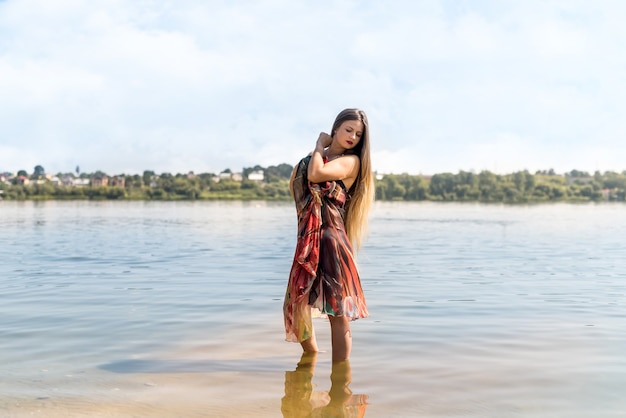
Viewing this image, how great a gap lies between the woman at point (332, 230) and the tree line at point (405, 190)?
132576 millimetres

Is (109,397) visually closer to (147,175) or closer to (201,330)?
(201,330)

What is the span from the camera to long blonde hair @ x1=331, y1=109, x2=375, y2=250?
5.62m

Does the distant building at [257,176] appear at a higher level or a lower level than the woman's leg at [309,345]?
higher

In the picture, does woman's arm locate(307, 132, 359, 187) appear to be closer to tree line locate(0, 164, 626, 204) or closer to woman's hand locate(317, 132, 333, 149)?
woman's hand locate(317, 132, 333, 149)

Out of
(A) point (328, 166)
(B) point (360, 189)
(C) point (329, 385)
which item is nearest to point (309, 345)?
(C) point (329, 385)

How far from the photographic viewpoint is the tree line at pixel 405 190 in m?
142

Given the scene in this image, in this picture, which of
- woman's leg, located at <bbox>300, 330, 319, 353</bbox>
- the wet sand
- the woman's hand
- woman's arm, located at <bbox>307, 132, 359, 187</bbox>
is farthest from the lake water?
the woman's hand

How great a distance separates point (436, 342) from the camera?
6992mm

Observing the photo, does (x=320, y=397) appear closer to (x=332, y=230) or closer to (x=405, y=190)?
(x=332, y=230)

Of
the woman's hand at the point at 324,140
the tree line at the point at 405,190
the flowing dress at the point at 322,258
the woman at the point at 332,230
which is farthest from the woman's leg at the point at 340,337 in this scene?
the tree line at the point at 405,190

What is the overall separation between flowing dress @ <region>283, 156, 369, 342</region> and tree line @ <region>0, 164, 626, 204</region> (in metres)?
133

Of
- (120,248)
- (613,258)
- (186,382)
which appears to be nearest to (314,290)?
(186,382)

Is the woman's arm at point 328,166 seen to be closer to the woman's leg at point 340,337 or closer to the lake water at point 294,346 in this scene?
the woman's leg at point 340,337

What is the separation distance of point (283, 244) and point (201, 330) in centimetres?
1669
